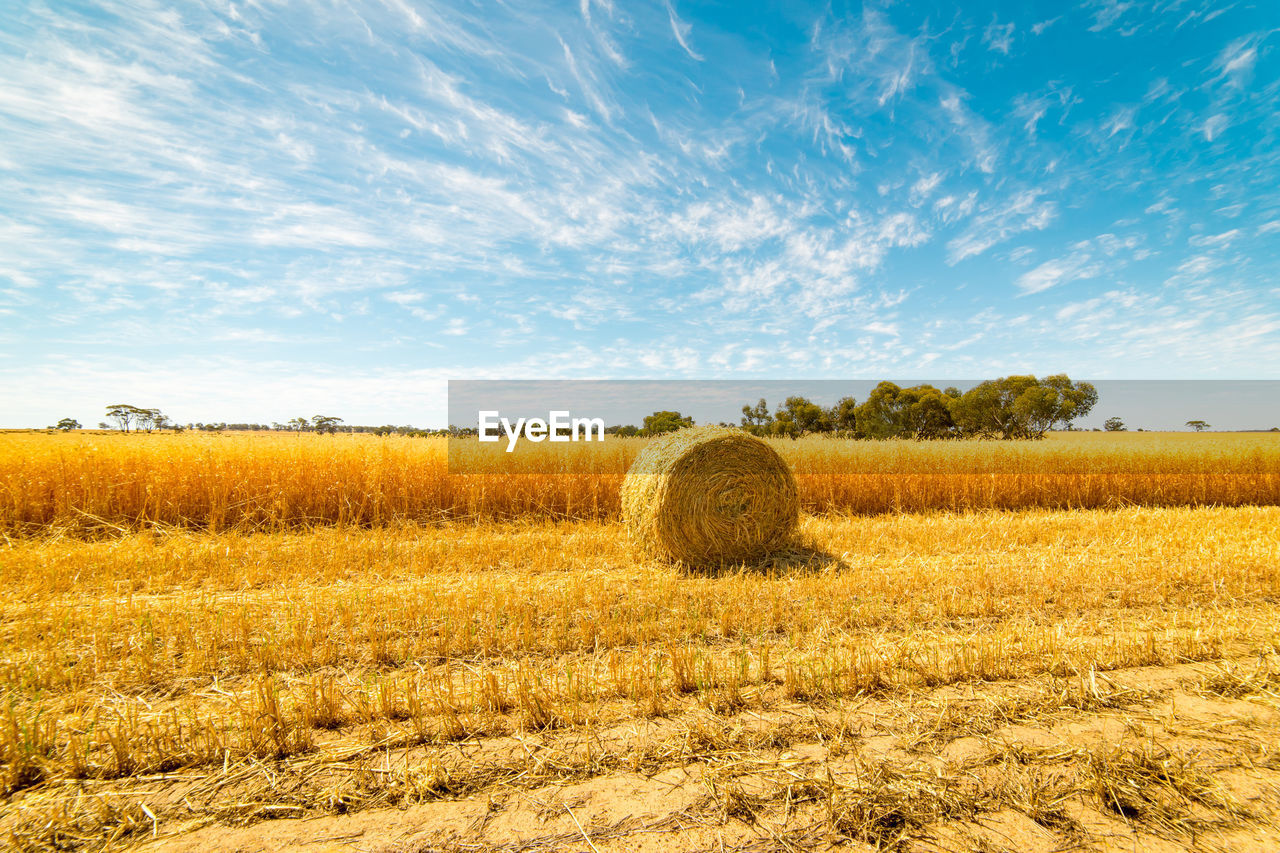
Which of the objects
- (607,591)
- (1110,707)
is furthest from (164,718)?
(1110,707)

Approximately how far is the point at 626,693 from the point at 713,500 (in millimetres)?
4277

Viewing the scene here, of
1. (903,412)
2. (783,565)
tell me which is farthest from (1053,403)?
(783,565)

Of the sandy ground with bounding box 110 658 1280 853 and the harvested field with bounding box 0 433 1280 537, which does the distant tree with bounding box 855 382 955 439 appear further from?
the sandy ground with bounding box 110 658 1280 853

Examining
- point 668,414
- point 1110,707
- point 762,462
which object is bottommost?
point 1110,707

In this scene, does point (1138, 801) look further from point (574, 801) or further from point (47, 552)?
point (47, 552)

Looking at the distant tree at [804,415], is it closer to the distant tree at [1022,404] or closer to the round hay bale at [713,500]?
the distant tree at [1022,404]

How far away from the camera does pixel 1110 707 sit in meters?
3.56

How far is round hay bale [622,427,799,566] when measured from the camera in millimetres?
7605

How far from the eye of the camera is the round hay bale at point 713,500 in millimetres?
7605

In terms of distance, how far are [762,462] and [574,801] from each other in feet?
19.9

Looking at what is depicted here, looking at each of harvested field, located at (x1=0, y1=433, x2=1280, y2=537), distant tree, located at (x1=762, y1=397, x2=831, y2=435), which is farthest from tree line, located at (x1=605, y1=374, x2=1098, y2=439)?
harvested field, located at (x1=0, y1=433, x2=1280, y2=537)

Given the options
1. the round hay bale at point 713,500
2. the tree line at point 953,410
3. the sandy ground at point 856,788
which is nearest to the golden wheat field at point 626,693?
the sandy ground at point 856,788

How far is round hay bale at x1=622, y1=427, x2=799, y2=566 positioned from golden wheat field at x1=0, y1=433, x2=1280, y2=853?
482 millimetres

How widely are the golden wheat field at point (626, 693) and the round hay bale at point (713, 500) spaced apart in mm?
482
